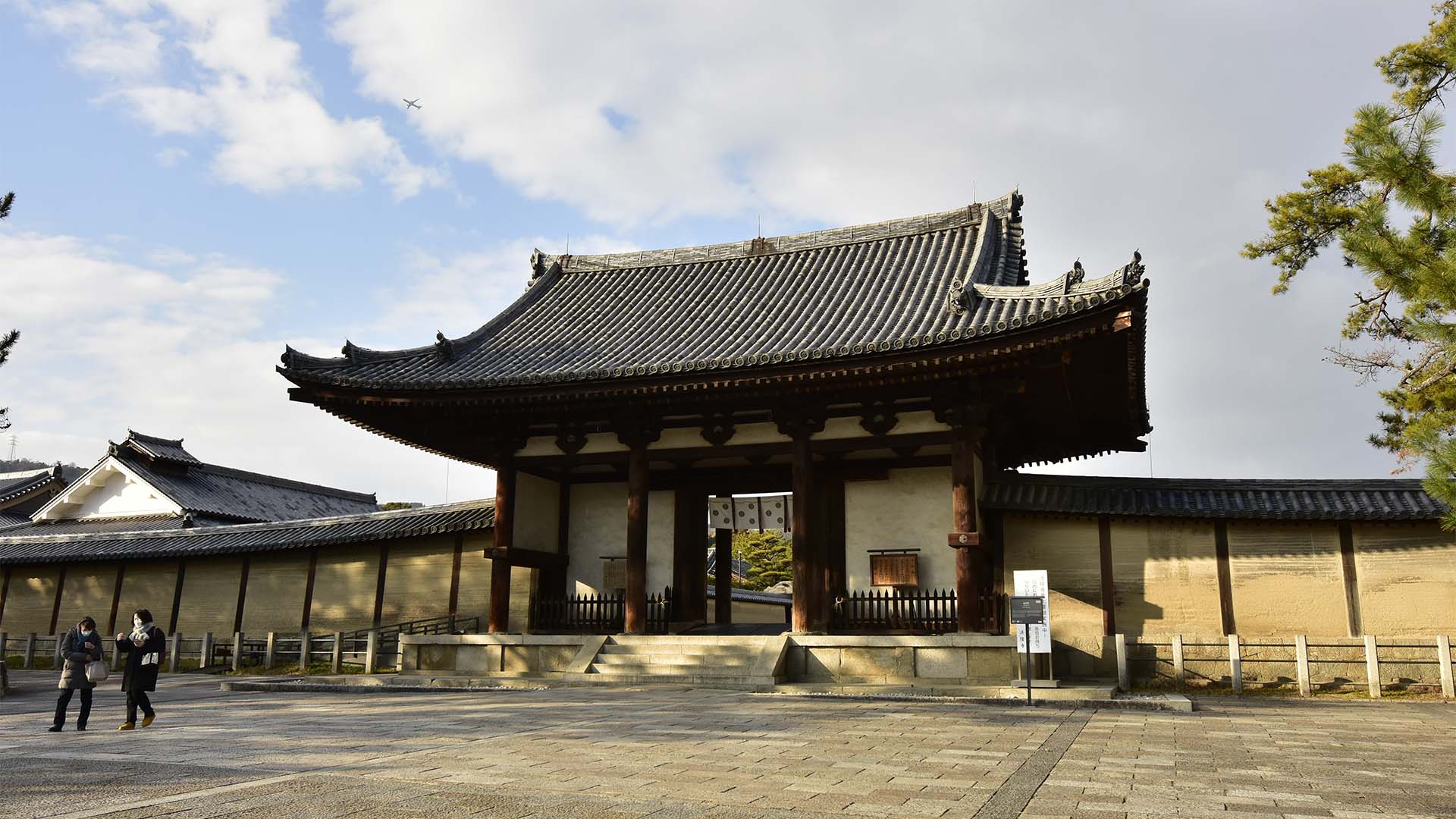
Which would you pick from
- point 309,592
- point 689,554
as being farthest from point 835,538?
point 309,592

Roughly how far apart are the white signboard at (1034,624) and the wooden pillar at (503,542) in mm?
9714

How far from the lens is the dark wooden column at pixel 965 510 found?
15.6 metres

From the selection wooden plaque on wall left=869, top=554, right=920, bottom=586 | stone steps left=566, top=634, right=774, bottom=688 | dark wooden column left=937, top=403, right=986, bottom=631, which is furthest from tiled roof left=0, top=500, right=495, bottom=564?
dark wooden column left=937, top=403, right=986, bottom=631

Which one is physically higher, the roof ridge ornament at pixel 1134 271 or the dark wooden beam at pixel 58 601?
the roof ridge ornament at pixel 1134 271

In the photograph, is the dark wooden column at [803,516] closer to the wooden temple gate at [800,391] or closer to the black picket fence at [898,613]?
the wooden temple gate at [800,391]

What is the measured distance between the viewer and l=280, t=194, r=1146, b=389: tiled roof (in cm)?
1622

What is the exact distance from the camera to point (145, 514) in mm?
33719

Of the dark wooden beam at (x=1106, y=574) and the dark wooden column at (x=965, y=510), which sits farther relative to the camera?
the dark wooden beam at (x=1106, y=574)

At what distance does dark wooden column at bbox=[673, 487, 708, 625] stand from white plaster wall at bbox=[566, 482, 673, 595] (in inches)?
6.6

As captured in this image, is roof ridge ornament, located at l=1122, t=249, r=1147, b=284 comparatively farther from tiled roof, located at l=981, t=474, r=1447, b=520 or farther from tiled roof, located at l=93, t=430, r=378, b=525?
tiled roof, located at l=93, t=430, r=378, b=525

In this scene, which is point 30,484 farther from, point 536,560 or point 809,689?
point 809,689

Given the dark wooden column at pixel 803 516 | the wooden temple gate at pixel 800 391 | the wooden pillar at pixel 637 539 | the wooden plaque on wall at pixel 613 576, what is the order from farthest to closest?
1. the wooden plaque on wall at pixel 613 576
2. the wooden pillar at pixel 637 539
3. the dark wooden column at pixel 803 516
4. the wooden temple gate at pixel 800 391

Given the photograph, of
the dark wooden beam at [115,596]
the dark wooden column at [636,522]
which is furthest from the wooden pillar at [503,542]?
the dark wooden beam at [115,596]

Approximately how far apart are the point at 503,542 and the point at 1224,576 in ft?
42.9
